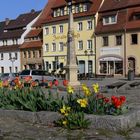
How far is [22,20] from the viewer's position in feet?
271

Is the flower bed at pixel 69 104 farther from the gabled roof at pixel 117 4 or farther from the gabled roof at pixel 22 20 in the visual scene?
the gabled roof at pixel 22 20

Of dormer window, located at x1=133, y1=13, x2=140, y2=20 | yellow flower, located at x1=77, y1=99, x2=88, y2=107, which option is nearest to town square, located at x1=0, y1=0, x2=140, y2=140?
yellow flower, located at x1=77, y1=99, x2=88, y2=107

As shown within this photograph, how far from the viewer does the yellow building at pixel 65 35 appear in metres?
63.4

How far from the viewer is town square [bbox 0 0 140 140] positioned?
799cm

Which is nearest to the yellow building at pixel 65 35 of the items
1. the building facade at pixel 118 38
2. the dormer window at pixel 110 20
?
the building facade at pixel 118 38

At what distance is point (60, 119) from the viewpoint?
8344mm

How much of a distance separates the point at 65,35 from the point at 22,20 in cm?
1757

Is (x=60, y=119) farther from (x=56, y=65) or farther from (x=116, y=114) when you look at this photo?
(x=56, y=65)

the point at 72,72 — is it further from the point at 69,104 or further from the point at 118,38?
the point at 118,38

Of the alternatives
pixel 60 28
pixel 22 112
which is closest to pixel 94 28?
pixel 60 28

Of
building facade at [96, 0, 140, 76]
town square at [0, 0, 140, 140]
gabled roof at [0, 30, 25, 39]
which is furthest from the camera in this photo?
gabled roof at [0, 30, 25, 39]

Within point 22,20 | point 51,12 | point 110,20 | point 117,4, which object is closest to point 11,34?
point 22,20

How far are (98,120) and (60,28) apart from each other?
61978 millimetres

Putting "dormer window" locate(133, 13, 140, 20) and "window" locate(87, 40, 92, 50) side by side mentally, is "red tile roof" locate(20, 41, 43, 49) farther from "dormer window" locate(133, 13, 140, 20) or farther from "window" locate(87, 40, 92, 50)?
"dormer window" locate(133, 13, 140, 20)
